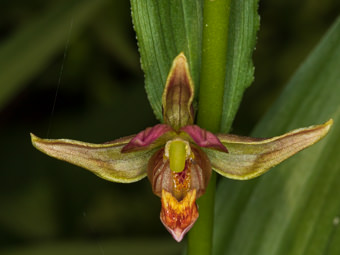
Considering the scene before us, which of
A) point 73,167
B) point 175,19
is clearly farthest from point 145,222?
point 175,19

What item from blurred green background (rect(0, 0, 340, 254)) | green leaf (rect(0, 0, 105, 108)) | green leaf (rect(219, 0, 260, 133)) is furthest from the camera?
blurred green background (rect(0, 0, 340, 254))

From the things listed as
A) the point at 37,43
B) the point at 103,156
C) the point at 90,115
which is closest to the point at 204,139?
the point at 103,156

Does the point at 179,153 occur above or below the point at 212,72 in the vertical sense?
below

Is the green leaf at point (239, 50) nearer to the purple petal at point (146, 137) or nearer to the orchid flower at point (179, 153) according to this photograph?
the orchid flower at point (179, 153)

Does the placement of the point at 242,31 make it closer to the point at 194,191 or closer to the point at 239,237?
the point at 194,191

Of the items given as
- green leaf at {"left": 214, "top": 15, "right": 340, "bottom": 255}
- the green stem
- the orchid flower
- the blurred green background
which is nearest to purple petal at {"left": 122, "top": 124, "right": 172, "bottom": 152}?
A: the orchid flower

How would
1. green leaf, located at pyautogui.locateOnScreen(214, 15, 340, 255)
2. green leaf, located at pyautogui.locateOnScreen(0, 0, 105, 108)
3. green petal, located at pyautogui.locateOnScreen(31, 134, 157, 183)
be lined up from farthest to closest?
green leaf, located at pyautogui.locateOnScreen(0, 0, 105, 108)
green leaf, located at pyautogui.locateOnScreen(214, 15, 340, 255)
green petal, located at pyautogui.locateOnScreen(31, 134, 157, 183)

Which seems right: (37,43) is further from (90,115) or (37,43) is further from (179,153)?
(179,153)

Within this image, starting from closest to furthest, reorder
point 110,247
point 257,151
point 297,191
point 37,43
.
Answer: point 257,151, point 297,191, point 37,43, point 110,247

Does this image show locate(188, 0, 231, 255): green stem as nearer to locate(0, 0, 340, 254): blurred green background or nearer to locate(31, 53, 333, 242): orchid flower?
locate(31, 53, 333, 242): orchid flower
